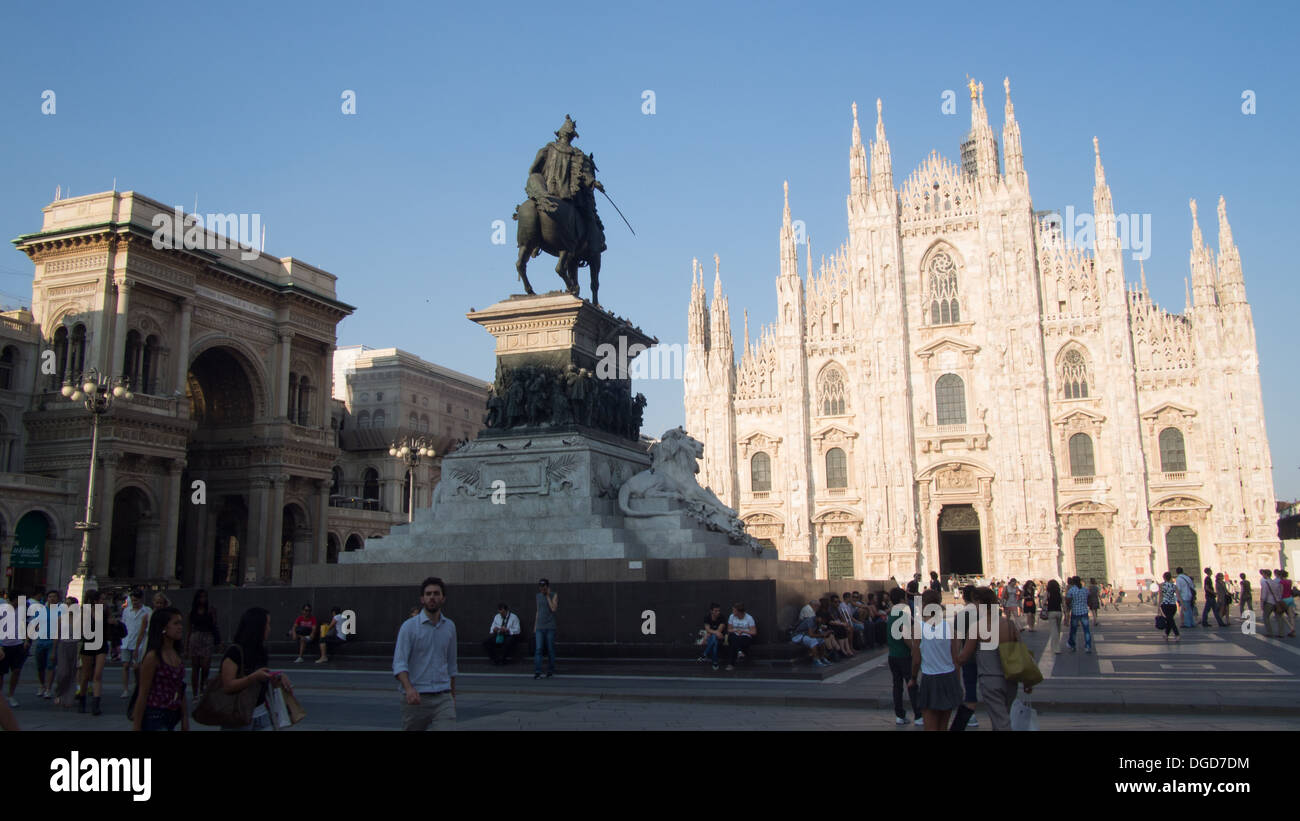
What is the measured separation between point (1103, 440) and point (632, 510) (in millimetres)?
38866

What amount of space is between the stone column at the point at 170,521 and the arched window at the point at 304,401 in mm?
8714

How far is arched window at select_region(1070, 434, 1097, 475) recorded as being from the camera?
46.8m

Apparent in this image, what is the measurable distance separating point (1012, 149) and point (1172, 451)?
16297 millimetres

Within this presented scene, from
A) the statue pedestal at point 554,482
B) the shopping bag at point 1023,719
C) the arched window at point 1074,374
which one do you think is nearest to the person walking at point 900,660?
the shopping bag at point 1023,719

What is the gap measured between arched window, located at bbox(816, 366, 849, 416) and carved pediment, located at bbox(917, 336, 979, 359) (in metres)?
4.22

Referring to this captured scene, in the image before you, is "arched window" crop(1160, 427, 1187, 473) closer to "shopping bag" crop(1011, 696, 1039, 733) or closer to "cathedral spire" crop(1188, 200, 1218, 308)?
"cathedral spire" crop(1188, 200, 1218, 308)

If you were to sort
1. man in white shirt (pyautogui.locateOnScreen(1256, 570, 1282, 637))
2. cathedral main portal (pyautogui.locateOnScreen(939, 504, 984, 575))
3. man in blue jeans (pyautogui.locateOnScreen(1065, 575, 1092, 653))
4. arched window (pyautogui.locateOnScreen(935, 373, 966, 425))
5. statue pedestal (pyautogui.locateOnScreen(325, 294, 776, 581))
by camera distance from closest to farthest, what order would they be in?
statue pedestal (pyautogui.locateOnScreen(325, 294, 776, 581)) → man in blue jeans (pyautogui.locateOnScreen(1065, 575, 1092, 653)) → man in white shirt (pyautogui.locateOnScreen(1256, 570, 1282, 637)) → cathedral main portal (pyautogui.locateOnScreen(939, 504, 984, 575)) → arched window (pyautogui.locateOnScreen(935, 373, 966, 425))

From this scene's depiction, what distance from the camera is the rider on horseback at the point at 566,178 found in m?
15.0

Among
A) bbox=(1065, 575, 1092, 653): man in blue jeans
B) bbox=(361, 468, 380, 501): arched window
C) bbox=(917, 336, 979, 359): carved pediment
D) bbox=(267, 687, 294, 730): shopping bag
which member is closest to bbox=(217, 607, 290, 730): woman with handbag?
bbox=(267, 687, 294, 730): shopping bag

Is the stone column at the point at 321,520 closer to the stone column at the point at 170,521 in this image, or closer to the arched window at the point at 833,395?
the stone column at the point at 170,521

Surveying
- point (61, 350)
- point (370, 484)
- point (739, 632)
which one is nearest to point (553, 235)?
point (739, 632)

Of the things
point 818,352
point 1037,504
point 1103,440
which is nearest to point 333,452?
point 818,352

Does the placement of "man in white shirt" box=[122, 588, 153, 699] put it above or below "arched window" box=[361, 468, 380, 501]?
below
